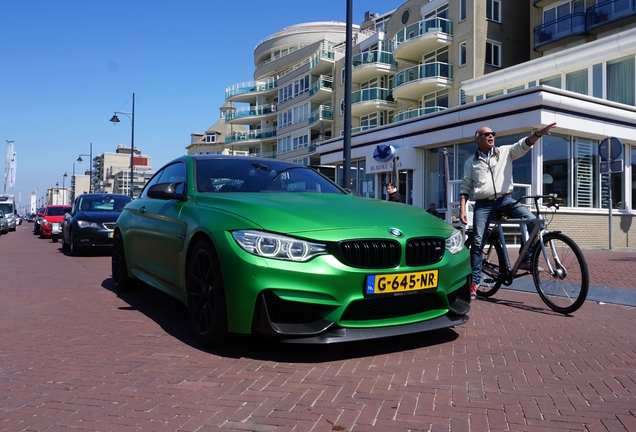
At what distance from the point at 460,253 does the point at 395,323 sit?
86 centimetres

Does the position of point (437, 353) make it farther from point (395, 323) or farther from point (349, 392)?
point (349, 392)

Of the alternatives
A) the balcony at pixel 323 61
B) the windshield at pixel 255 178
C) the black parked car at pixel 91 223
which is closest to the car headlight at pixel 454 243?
the windshield at pixel 255 178

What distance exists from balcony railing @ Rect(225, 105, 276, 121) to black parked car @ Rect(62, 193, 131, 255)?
4498 cm

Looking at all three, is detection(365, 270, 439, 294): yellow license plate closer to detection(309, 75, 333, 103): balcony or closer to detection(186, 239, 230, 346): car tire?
detection(186, 239, 230, 346): car tire

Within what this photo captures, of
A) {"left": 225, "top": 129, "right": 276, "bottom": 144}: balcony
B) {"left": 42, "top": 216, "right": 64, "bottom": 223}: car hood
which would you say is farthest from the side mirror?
{"left": 225, "top": 129, "right": 276, "bottom": 144}: balcony

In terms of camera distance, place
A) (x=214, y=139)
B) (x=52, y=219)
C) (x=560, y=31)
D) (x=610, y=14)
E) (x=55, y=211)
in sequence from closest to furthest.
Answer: (x=52, y=219) → (x=55, y=211) → (x=610, y=14) → (x=560, y=31) → (x=214, y=139)

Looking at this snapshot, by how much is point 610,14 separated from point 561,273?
23833 mm

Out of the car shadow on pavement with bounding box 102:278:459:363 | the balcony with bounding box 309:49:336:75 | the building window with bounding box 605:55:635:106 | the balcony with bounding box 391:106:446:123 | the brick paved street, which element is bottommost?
the brick paved street

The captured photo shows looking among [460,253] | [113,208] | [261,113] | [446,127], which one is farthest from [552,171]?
[261,113]

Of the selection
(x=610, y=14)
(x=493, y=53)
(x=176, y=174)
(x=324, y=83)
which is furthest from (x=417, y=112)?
(x=176, y=174)

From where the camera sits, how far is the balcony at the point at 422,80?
98.4 feet

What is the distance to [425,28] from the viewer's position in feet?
100

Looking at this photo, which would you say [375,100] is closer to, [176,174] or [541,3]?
[541,3]

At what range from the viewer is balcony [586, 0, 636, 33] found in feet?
78.3
